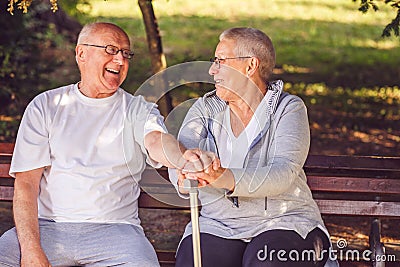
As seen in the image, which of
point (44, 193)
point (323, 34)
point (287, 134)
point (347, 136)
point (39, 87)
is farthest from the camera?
point (323, 34)

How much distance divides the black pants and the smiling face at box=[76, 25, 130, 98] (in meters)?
0.92

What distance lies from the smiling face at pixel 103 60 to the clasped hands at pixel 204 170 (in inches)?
30.6

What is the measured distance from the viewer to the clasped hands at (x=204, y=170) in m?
3.43

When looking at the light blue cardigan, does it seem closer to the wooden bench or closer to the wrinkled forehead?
the wooden bench

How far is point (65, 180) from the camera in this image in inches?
158

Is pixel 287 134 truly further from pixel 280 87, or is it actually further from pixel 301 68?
pixel 301 68

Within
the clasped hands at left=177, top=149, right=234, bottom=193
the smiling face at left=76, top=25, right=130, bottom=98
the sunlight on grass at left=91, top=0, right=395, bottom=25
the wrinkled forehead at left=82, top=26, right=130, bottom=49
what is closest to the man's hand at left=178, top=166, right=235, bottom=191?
the clasped hands at left=177, top=149, right=234, bottom=193

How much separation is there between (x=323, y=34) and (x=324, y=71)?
14.3 ft

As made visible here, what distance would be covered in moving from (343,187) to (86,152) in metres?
1.41

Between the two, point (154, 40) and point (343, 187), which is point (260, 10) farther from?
point (343, 187)

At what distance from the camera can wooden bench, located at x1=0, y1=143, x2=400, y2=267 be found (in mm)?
4250

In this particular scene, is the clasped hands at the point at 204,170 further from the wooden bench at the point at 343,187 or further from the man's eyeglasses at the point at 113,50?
the man's eyeglasses at the point at 113,50

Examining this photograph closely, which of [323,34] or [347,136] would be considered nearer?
[347,136]

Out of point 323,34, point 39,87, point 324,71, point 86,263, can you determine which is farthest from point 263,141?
point 323,34
